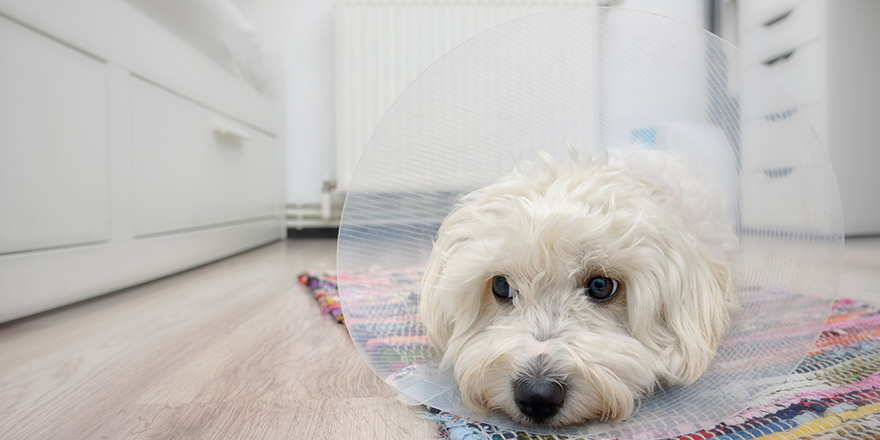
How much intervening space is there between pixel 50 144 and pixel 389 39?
2.06 m

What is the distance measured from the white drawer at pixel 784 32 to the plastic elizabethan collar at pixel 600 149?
2.40 m

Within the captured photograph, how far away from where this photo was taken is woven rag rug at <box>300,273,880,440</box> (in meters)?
0.56

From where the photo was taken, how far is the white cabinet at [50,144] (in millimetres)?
1125

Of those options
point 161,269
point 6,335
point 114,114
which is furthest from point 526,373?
point 161,269

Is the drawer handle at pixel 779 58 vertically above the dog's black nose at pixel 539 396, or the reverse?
the drawer handle at pixel 779 58

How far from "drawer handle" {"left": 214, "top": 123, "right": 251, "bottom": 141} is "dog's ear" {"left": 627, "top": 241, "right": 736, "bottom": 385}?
204cm

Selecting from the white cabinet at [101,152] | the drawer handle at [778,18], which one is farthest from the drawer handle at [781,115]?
the drawer handle at [778,18]

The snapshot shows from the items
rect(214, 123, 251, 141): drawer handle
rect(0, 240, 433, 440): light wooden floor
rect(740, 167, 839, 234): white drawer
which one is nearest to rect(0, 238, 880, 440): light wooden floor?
rect(0, 240, 433, 440): light wooden floor

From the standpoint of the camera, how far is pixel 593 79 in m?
0.80

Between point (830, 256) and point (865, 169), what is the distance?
2.81 meters

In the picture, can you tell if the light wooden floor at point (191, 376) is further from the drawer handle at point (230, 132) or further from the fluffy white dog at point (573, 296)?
the drawer handle at point (230, 132)

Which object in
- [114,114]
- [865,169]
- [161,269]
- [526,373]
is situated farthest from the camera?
[865,169]

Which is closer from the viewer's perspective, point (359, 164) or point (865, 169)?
point (359, 164)

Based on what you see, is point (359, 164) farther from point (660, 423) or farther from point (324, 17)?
point (324, 17)
